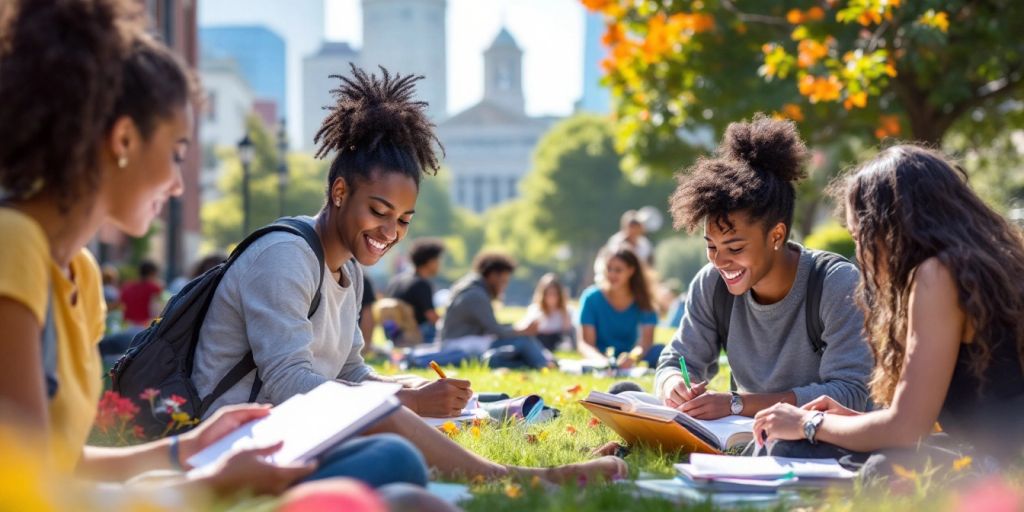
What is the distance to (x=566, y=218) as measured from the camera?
2645 inches

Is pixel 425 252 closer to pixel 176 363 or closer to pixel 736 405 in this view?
pixel 736 405

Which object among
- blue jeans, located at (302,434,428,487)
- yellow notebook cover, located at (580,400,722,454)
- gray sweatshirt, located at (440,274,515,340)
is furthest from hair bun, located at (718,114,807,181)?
gray sweatshirt, located at (440,274,515,340)

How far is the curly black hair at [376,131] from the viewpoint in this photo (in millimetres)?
5004

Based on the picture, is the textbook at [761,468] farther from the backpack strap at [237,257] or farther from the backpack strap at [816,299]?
the backpack strap at [237,257]

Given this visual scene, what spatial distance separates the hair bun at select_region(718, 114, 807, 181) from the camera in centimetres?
520

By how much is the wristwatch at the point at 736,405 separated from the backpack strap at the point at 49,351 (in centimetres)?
295

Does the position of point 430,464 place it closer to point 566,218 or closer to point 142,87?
point 142,87

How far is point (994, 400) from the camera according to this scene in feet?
12.3

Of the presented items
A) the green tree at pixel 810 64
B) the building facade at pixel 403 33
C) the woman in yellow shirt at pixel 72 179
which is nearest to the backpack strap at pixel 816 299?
the woman in yellow shirt at pixel 72 179

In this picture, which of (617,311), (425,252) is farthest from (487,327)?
(425,252)

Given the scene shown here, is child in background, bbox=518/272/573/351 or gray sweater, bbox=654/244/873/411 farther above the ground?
gray sweater, bbox=654/244/873/411

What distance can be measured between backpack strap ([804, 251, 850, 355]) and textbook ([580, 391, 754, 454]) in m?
0.48

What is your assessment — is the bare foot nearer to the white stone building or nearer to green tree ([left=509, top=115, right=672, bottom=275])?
green tree ([left=509, top=115, right=672, bottom=275])

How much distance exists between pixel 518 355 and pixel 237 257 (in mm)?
6337
